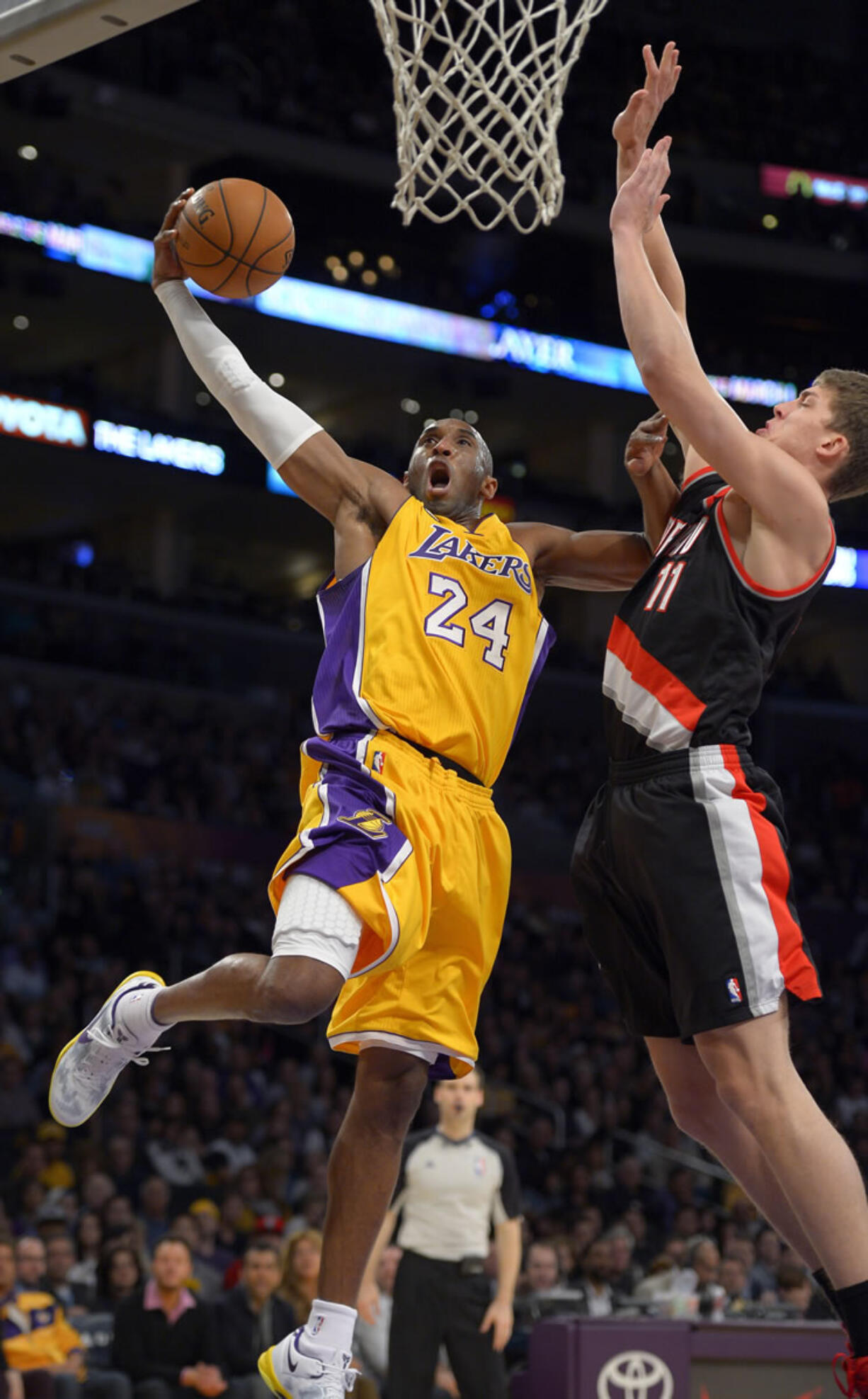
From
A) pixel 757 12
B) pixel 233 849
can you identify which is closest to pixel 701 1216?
pixel 233 849

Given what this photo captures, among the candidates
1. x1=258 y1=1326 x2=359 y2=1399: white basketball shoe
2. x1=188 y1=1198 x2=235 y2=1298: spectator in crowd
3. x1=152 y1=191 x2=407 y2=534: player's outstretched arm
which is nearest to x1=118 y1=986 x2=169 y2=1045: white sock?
x1=258 y1=1326 x2=359 y2=1399: white basketball shoe

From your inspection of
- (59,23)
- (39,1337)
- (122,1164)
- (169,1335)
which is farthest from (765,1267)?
(59,23)

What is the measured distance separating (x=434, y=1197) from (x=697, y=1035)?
16.0 ft

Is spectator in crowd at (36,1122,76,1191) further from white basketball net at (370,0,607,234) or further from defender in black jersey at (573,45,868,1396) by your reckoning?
defender in black jersey at (573,45,868,1396)

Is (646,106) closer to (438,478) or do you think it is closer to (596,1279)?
(438,478)

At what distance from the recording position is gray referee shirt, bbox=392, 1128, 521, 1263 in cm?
823

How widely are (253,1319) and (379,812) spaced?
17.4 feet

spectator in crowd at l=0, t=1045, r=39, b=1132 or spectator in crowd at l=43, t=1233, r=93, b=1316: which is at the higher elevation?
spectator in crowd at l=0, t=1045, r=39, b=1132

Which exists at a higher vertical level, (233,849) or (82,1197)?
(233,849)

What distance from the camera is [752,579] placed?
3.98m

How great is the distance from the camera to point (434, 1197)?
826cm

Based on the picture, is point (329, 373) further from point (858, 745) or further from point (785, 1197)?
point (785, 1197)

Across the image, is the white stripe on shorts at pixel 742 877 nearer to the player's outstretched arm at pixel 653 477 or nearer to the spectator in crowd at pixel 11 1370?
the player's outstretched arm at pixel 653 477

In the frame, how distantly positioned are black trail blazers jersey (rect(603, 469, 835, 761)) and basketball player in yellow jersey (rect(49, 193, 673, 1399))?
0.53m
